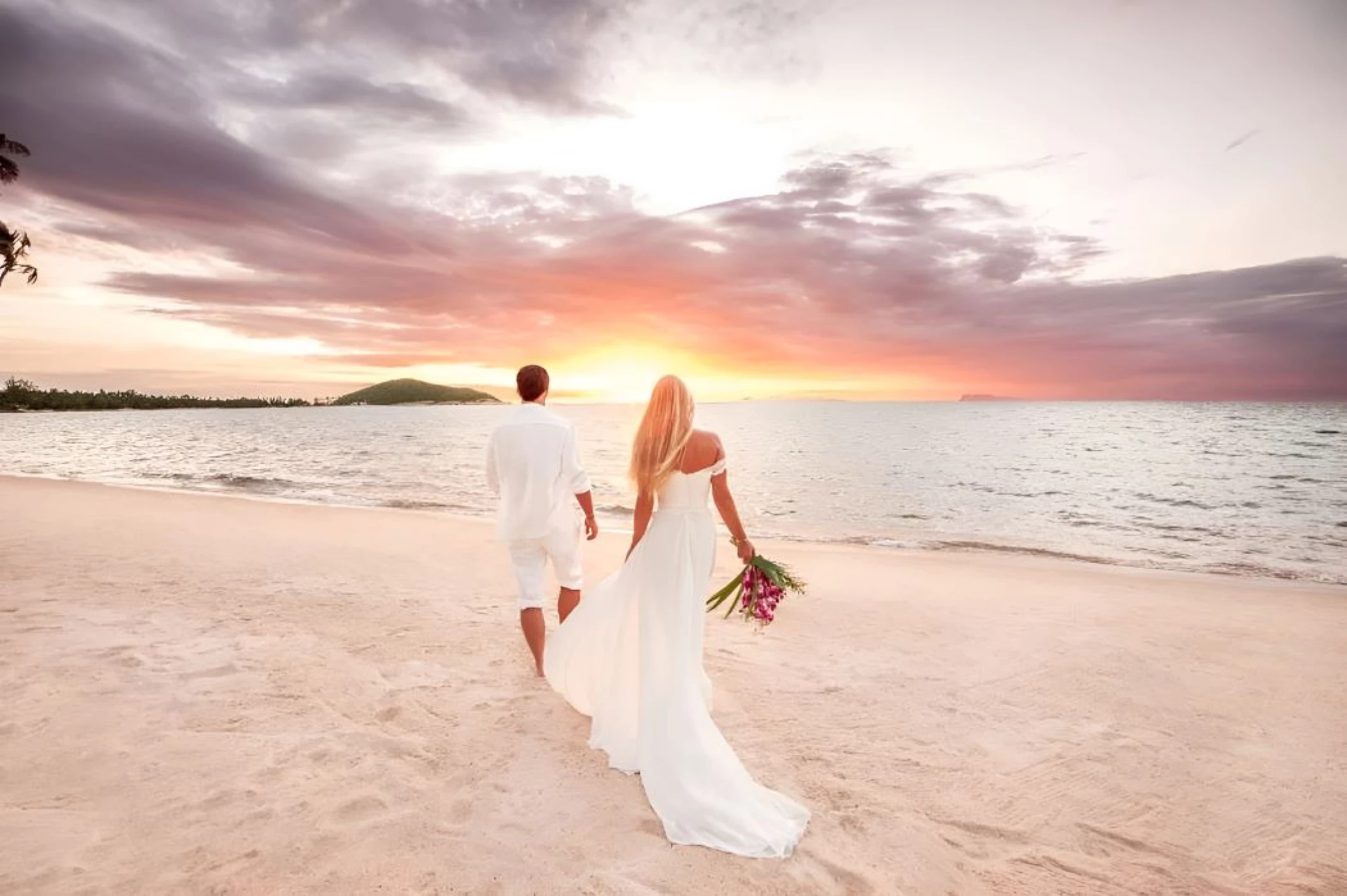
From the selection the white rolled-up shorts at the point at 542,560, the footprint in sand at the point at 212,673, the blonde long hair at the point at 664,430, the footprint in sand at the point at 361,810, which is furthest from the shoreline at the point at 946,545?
the footprint in sand at the point at 361,810

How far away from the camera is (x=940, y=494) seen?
28.5 m

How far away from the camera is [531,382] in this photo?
18.8ft

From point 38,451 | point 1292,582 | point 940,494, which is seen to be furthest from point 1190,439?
point 38,451

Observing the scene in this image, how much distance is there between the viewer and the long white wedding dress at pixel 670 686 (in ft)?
12.9

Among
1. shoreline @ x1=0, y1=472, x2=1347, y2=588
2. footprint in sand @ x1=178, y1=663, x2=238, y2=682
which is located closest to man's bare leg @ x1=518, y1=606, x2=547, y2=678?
footprint in sand @ x1=178, y1=663, x2=238, y2=682

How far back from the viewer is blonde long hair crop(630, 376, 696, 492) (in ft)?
14.4

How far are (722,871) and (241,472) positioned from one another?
35870mm

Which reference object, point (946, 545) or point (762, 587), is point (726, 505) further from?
point (946, 545)

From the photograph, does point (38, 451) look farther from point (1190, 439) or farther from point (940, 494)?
point (1190, 439)

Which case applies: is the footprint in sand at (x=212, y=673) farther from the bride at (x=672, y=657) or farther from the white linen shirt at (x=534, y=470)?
the bride at (x=672, y=657)

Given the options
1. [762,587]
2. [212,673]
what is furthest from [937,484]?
[212,673]

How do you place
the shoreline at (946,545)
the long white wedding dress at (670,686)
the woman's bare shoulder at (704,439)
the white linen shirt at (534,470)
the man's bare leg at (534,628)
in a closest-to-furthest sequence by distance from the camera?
the long white wedding dress at (670,686)
the woman's bare shoulder at (704,439)
the white linen shirt at (534,470)
the man's bare leg at (534,628)
the shoreline at (946,545)

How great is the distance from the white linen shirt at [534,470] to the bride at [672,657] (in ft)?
3.05

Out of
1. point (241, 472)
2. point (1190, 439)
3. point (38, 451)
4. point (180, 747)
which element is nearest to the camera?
point (180, 747)
